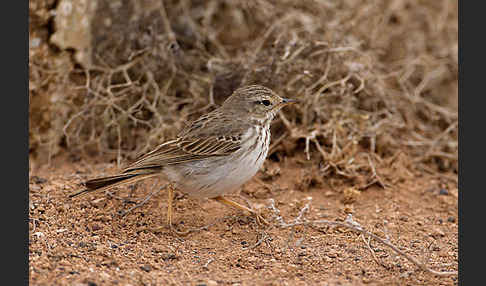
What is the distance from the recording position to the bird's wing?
572 centimetres

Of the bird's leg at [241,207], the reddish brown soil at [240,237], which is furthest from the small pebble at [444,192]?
the bird's leg at [241,207]

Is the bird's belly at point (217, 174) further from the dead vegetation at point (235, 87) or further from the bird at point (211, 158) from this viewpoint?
the dead vegetation at point (235, 87)

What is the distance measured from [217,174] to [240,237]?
0.72 metres

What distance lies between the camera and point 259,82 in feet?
23.9

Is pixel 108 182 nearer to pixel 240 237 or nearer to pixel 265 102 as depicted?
pixel 240 237

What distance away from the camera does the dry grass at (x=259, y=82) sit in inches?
286

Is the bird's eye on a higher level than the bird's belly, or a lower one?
higher

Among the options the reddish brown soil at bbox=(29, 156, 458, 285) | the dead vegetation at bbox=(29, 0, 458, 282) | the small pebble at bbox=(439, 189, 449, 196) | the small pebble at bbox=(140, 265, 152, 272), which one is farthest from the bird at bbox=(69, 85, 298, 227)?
→ the small pebble at bbox=(439, 189, 449, 196)

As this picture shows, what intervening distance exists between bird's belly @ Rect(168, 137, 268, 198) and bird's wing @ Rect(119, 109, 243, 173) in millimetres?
82

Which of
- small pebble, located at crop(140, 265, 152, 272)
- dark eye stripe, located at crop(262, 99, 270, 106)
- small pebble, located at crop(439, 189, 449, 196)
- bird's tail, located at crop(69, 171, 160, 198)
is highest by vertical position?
dark eye stripe, located at crop(262, 99, 270, 106)

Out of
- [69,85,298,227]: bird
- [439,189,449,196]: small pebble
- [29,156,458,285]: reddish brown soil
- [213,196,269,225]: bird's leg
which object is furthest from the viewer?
[439,189,449,196]: small pebble

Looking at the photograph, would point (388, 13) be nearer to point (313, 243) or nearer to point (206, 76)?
point (206, 76)

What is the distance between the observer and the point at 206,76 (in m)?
7.69

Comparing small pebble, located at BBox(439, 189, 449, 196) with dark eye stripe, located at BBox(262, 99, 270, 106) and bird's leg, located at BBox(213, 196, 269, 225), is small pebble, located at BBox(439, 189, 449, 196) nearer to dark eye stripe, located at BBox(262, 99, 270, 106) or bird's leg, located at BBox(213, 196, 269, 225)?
bird's leg, located at BBox(213, 196, 269, 225)
